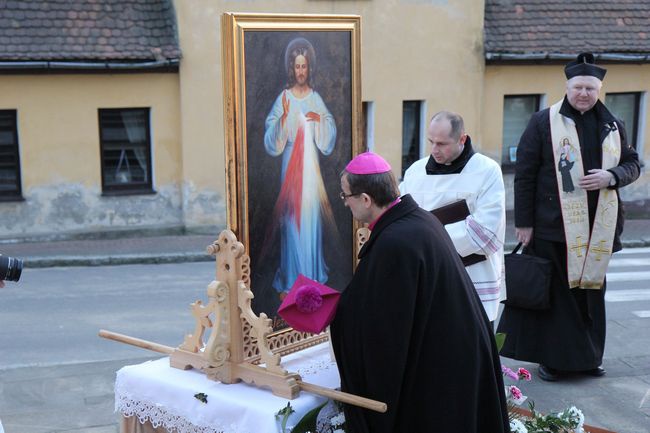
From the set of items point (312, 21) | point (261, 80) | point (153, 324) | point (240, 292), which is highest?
point (312, 21)

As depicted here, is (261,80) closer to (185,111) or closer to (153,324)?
(153,324)

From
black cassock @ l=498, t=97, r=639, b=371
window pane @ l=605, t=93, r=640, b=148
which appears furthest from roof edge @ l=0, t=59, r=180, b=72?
black cassock @ l=498, t=97, r=639, b=371

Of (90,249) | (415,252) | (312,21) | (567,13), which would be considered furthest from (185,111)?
(415,252)

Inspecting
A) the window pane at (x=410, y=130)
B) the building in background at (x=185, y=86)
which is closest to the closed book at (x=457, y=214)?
the building in background at (x=185, y=86)

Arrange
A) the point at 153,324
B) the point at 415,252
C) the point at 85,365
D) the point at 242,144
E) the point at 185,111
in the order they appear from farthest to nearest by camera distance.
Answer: the point at 185,111 → the point at 153,324 → the point at 85,365 → the point at 242,144 → the point at 415,252

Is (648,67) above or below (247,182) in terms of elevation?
above

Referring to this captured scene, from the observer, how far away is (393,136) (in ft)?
50.7

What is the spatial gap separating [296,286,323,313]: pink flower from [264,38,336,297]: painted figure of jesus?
0.55 metres

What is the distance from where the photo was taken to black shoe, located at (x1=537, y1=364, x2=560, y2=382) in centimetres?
604

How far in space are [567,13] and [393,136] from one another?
14.8ft

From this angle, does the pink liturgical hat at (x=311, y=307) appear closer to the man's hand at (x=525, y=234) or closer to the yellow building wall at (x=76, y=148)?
the man's hand at (x=525, y=234)

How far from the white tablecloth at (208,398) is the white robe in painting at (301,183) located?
1.55 feet

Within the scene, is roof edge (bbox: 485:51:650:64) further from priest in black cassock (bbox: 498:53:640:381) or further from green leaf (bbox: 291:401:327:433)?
green leaf (bbox: 291:401:327:433)

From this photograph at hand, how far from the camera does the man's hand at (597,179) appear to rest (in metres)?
5.70
